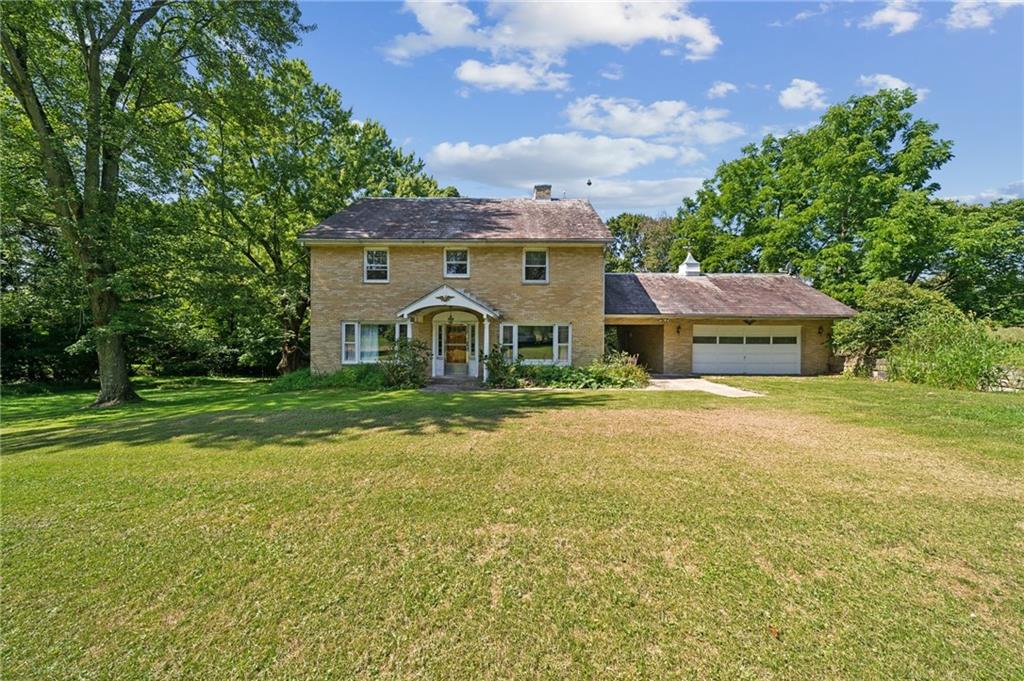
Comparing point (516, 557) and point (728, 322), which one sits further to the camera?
point (728, 322)

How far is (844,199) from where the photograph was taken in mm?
25844

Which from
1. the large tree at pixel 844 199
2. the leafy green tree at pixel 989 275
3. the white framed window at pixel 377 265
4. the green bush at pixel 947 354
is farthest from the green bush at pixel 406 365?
the leafy green tree at pixel 989 275

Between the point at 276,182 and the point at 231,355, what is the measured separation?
10.2 meters

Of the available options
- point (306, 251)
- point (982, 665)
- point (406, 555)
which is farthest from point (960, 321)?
point (306, 251)

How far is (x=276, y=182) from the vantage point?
72.2 feet

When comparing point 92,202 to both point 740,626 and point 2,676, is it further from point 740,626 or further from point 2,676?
point 740,626

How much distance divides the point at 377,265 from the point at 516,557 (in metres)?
16.2

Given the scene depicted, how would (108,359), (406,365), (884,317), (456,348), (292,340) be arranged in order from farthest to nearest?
(292,340), (456,348), (884,317), (406,365), (108,359)

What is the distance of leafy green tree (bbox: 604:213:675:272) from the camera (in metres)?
47.0

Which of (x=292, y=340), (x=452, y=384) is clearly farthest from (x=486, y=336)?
(x=292, y=340)

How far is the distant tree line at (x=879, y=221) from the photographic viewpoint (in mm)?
23281

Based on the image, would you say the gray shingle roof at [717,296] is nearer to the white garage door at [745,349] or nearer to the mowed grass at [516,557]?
the white garage door at [745,349]

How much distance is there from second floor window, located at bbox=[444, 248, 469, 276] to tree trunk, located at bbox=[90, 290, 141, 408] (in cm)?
1119

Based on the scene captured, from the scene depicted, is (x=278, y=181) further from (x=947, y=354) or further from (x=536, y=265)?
(x=947, y=354)
